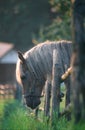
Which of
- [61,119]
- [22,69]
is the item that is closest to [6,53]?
[22,69]

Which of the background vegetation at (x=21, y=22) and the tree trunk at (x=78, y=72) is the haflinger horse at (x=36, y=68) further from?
the background vegetation at (x=21, y=22)

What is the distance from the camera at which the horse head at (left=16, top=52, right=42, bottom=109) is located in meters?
11.7

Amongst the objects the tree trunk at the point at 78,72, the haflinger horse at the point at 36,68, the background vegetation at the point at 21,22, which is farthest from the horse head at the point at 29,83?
the background vegetation at the point at 21,22

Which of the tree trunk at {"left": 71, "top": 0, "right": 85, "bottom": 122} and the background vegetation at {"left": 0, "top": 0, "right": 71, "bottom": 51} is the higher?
the background vegetation at {"left": 0, "top": 0, "right": 71, "bottom": 51}

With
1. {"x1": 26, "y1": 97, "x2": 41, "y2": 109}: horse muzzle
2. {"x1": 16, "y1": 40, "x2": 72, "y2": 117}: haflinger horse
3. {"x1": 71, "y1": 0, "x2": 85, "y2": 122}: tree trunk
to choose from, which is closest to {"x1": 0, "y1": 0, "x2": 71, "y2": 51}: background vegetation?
{"x1": 16, "y1": 40, "x2": 72, "y2": 117}: haflinger horse

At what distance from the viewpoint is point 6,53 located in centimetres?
4122

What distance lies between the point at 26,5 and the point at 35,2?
7.18 ft

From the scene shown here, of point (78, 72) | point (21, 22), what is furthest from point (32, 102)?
point (21, 22)

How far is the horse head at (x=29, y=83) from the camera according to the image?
1166 cm

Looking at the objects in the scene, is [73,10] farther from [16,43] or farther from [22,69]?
[16,43]

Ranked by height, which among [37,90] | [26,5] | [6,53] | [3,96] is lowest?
[37,90]

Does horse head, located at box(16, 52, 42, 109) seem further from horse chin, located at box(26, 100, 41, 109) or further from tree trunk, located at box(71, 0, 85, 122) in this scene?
tree trunk, located at box(71, 0, 85, 122)

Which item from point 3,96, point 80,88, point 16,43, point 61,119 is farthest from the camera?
point 16,43

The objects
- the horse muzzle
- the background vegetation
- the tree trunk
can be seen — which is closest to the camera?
the tree trunk
